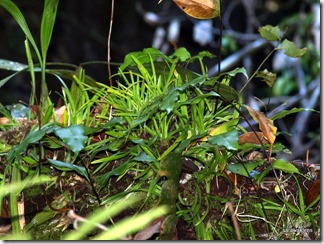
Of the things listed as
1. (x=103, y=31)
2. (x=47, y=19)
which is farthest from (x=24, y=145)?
(x=103, y=31)

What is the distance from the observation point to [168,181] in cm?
101

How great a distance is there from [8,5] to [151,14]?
2.99m

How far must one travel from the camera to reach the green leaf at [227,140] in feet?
3.20

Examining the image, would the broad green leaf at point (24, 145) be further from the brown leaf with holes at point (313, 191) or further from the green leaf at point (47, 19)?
the brown leaf with holes at point (313, 191)

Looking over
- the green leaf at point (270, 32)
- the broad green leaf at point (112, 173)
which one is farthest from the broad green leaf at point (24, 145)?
the green leaf at point (270, 32)

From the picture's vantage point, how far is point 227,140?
99 centimetres

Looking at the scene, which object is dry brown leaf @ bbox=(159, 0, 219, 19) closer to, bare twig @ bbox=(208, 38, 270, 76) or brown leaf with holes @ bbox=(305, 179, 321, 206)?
brown leaf with holes @ bbox=(305, 179, 321, 206)

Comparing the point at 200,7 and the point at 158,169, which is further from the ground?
the point at 200,7

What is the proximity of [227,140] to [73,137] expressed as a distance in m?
0.27

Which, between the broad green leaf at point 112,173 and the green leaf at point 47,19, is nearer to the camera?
the broad green leaf at point 112,173

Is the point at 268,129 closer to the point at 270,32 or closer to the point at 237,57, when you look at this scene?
the point at 270,32

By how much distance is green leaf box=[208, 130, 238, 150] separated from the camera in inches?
38.5

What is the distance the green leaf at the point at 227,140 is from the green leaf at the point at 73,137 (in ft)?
0.75

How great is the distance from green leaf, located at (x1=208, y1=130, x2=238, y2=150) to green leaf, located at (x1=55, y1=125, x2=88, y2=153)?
227mm
